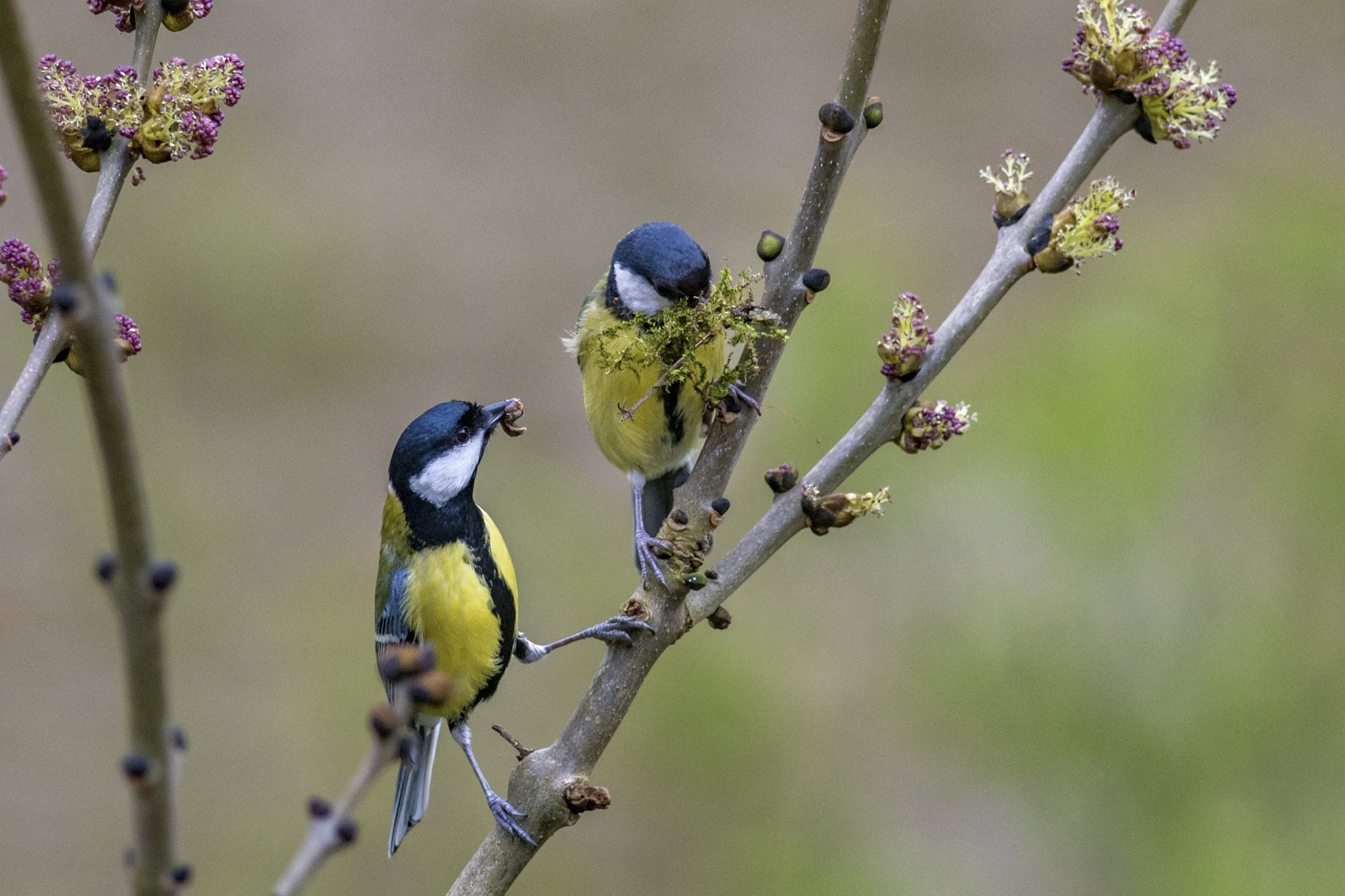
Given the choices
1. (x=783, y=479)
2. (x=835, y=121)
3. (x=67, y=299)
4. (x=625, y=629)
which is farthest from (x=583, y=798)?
(x=67, y=299)

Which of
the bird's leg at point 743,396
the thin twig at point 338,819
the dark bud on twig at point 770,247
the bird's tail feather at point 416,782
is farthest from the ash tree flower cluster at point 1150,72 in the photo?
the bird's tail feather at point 416,782

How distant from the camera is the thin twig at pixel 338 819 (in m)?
0.66

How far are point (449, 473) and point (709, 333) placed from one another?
676 millimetres

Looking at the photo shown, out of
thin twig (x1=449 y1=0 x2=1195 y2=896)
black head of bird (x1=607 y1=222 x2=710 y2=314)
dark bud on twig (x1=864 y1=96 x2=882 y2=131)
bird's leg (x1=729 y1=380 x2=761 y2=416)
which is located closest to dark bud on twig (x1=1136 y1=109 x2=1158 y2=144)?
thin twig (x1=449 y1=0 x2=1195 y2=896)

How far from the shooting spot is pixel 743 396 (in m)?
1.52

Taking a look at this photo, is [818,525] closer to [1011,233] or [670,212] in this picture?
[1011,233]

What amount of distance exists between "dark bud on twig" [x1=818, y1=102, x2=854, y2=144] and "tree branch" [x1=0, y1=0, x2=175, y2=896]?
34.6 inches

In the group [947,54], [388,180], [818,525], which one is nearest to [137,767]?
[818,525]

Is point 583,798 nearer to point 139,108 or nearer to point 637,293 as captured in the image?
point 139,108

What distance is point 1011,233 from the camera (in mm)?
1519

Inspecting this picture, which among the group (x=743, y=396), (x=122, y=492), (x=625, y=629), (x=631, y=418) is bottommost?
(x=122, y=492)

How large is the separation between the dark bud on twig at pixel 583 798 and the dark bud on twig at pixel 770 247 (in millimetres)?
620

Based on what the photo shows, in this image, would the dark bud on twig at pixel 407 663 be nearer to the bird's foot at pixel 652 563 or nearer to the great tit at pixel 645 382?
the bird's foot at pixel 652 563

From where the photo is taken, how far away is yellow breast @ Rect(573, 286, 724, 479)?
7.49 ft
